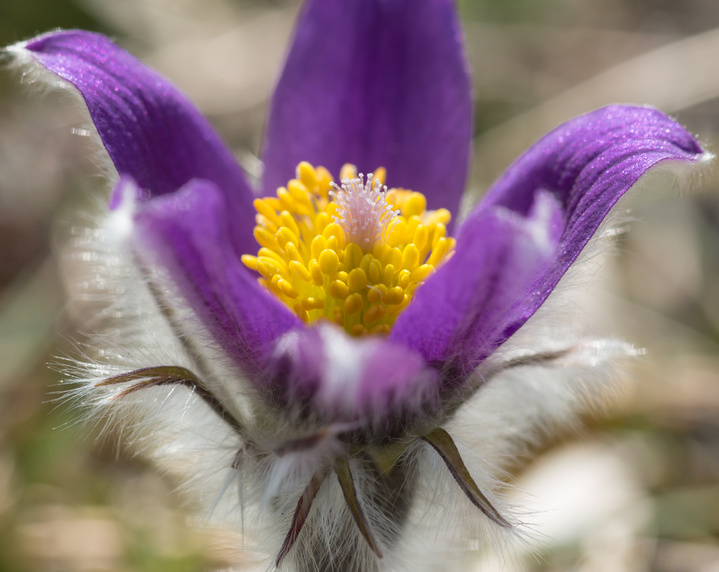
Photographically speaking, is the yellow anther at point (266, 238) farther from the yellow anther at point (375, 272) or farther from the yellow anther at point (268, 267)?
the yellow anther at point (375, 272)

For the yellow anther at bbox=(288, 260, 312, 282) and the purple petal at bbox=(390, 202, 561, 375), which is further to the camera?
the yellow anther at bbox=(288, 260, 312, 282)

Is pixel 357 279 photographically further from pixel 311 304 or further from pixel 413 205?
pixel 413 205

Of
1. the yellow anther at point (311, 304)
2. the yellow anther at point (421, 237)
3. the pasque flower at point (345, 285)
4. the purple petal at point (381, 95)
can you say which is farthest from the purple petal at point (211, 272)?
the purple petal at point (381, 95)

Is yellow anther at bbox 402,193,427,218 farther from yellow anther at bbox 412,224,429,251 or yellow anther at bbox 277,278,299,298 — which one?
yellow anther at bbox 277,278,299,298

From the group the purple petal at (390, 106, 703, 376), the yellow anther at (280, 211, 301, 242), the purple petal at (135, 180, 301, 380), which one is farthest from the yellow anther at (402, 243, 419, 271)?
the purple petal at (135, 180, 301, 380)

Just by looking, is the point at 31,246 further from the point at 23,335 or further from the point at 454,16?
the point at 454,16

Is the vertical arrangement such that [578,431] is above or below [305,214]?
below

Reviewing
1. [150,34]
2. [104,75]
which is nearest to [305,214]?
[104,75]
